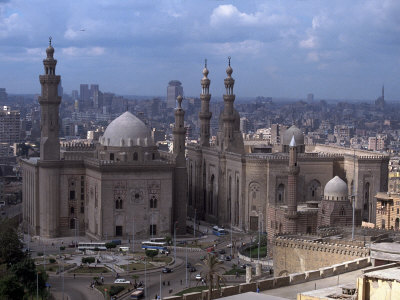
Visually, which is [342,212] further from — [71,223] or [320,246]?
[71,223]

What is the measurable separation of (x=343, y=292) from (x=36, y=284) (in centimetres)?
2133

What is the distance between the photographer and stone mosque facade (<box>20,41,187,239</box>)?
183 feet

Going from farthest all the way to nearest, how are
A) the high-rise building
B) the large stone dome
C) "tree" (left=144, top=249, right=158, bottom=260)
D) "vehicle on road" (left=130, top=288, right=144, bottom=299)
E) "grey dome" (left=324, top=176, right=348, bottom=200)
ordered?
the high-rise building → the large stone dome → "tree" (left=144, top=249, right=158, bottom=260) → "grey dome" (left=324, top=176, right=348, bottom=200) → "vehicle on road" (left=130, top=288, right=144, bottom=299)

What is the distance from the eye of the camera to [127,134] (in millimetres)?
57812

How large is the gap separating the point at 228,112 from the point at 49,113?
43.4ft

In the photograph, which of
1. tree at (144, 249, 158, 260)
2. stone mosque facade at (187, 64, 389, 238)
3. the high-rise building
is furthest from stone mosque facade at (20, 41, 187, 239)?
the high-rise building

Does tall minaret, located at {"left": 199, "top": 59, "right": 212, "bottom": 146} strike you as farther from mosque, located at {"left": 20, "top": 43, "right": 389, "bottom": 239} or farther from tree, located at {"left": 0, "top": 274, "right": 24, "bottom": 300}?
tree, located at {"left": 0, "top": 274, "right": 24, "bottom": 300}

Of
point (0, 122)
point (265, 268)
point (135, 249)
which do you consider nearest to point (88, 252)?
point (135, 249)

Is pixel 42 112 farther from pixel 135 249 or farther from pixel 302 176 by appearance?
pixel 302 176

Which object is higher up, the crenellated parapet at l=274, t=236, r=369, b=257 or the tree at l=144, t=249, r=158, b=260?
the crenellated parapet at l=274, t=236, r=369, b=257

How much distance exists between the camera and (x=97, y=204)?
5641 cm

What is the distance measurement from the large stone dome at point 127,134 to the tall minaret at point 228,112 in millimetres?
6544

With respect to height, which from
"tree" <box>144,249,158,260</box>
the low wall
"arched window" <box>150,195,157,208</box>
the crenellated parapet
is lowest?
"tree" <box>144,249,158,260</box>

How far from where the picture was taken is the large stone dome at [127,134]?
5759cm
